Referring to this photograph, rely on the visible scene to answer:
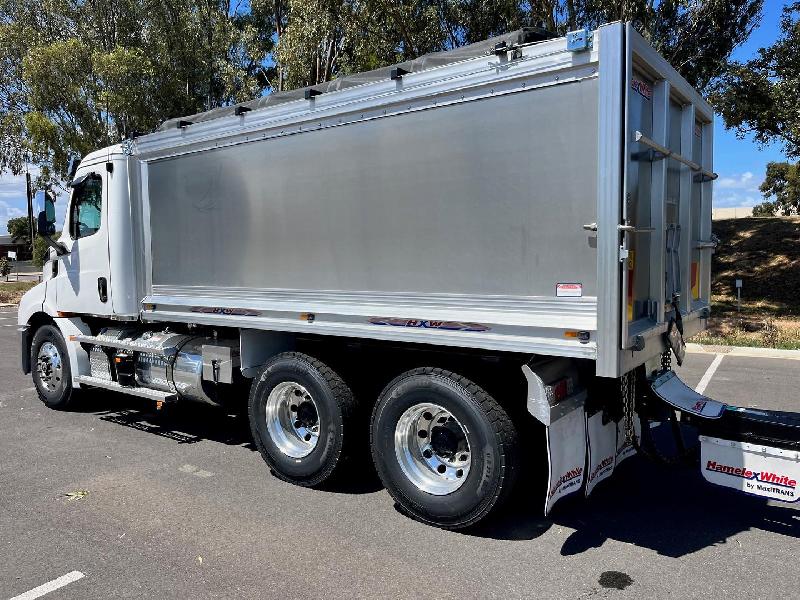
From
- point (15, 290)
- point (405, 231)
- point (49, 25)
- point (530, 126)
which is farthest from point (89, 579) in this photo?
point (15, 290)

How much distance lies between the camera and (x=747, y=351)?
11539 mm

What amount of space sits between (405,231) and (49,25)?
23.3 meters

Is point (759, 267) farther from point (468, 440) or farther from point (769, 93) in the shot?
point (468, 440)

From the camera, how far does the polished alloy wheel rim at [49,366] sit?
25.4 ft

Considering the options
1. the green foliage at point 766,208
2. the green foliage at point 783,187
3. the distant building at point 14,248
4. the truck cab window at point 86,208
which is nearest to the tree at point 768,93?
the truck cab window at point 86,208

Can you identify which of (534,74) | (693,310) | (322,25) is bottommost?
(693,310)

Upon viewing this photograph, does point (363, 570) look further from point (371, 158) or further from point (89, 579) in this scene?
point (371, 158)

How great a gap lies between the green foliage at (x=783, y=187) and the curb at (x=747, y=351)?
3707cm

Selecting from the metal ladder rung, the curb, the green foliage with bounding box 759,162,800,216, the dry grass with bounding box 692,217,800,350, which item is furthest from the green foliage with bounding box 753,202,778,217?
the metal ladder rung

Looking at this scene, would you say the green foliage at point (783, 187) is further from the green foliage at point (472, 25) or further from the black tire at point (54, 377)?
the black tire at point (54, 377)

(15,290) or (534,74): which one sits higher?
(534,74)

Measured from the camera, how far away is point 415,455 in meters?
4.57

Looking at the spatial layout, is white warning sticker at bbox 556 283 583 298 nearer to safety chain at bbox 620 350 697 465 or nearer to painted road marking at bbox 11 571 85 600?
safety chain at bbox 620 350 697 465

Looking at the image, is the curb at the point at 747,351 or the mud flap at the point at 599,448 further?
the curb at the point at 747,351
